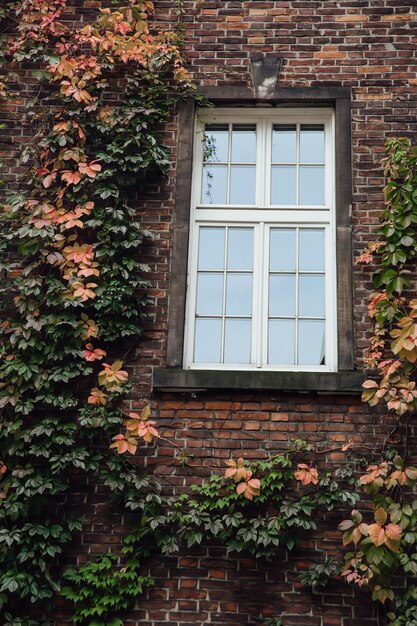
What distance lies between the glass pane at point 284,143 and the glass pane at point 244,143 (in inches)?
7.6

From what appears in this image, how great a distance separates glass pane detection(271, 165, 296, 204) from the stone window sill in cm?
172

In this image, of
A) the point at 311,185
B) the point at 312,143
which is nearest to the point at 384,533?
the point at 311,185

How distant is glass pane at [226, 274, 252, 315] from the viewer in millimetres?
7211

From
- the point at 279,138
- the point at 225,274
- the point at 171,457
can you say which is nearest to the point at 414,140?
the point at 279,138

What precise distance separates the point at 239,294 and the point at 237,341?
1.40 ft

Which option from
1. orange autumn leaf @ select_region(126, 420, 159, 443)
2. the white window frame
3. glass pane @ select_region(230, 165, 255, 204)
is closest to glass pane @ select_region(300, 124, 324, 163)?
the white window frame

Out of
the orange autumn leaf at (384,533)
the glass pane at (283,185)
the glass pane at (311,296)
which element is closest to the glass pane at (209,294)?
the glass pane at (311,296)

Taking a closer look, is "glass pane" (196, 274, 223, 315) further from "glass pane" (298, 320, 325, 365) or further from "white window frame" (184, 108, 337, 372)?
"glass pane" (298, 320, 325, 365)

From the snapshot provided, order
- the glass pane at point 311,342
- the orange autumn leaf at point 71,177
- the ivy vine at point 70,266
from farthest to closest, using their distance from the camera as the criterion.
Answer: the orange autumn leaf at point 71,177 → the glass pane at point 311,342 → the ivy vine at point 70,266

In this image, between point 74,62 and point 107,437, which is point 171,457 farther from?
point 74,62

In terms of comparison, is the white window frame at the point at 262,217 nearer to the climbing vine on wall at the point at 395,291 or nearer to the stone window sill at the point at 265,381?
the stone window sill at the point at 265,381

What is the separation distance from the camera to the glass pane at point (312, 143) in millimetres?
7629

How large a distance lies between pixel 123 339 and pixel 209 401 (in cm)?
88

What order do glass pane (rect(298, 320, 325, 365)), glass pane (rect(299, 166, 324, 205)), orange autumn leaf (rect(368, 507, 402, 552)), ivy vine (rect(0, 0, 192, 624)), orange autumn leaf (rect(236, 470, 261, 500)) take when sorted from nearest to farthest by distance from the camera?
orange autumn leaf (rect(368, 507, 402, 552)) < orange autumn leaf (rect(236, 470, 261, 500)) < ivy vine (rect(0, 0, 192, 624)) < glass pane (rect(298, 320, 325, 365)) < glass pane (rect(299, 166, 324, 205))
